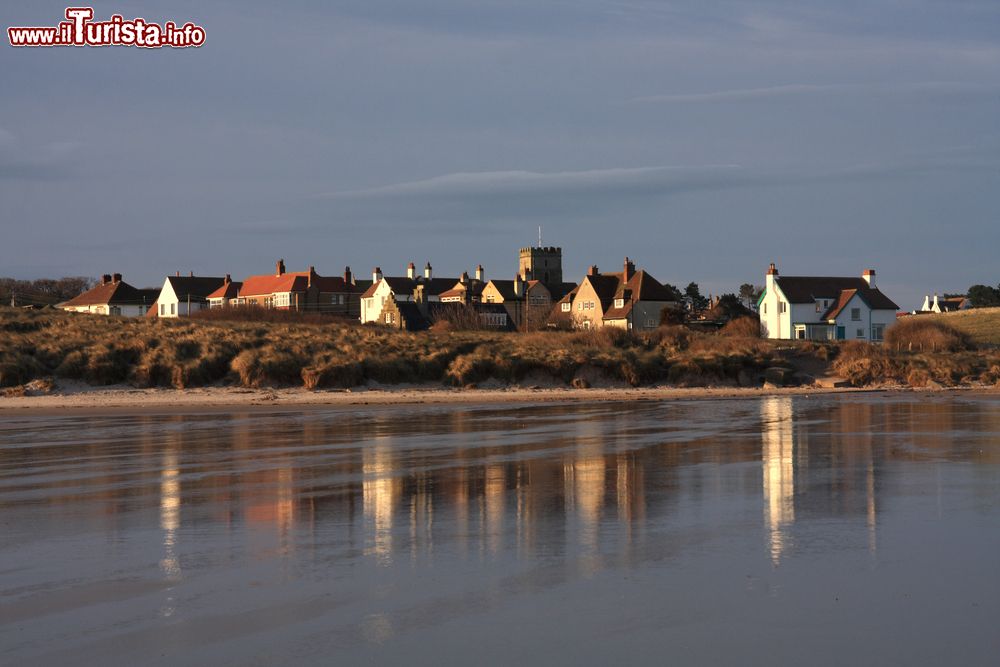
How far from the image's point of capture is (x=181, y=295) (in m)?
97.9

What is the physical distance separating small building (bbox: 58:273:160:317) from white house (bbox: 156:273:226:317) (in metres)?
1.76

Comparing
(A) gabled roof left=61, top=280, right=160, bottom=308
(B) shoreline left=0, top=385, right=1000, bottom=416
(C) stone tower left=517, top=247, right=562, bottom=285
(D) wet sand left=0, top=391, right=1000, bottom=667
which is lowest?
(D) wet sand left=0, top=391, right=1000, bottom=667

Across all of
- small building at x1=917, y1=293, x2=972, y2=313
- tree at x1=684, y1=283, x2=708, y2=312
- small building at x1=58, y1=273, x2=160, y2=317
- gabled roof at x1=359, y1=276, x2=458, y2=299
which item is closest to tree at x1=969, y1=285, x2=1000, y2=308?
small building at x1=917, y1=293, x2=972, y2=313

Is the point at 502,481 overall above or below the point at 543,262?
below

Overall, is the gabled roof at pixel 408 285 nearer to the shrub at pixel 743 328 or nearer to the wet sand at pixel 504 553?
the shrub at pixel 743 328

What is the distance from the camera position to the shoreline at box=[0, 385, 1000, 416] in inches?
1195

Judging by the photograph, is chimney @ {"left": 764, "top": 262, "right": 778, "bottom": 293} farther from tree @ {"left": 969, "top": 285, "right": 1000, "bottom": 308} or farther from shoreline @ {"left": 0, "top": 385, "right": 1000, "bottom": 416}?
tree @ {"left": 969, "top": 285, "right": 1000, "bottom": 308}

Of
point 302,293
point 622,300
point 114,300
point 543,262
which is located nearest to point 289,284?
point 302,293

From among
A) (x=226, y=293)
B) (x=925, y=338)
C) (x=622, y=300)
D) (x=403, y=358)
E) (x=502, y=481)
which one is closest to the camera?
(x=502, y=481)

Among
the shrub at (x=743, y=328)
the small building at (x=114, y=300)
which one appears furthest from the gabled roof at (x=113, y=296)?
the shrub at (x=743, y=328)

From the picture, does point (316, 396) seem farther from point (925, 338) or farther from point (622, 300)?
point (622, 300)

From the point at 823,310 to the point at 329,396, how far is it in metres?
46.8

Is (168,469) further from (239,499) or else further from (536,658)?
(536,658)

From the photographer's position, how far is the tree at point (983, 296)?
123 metres
